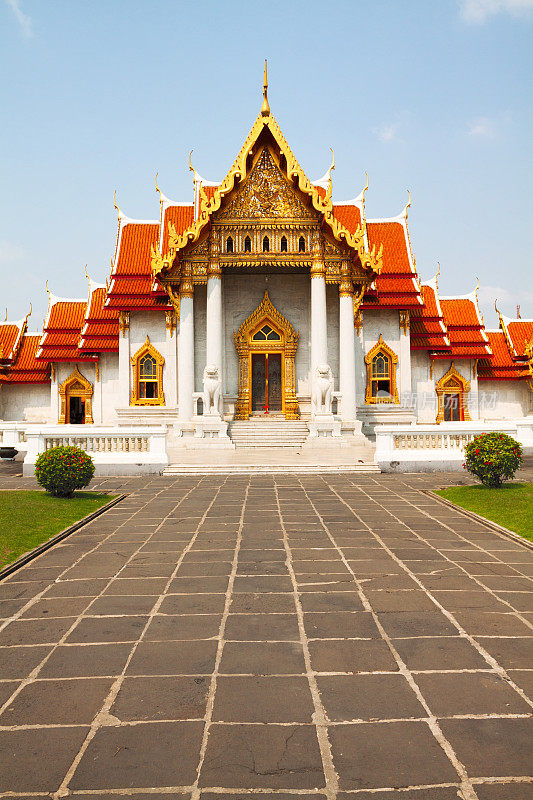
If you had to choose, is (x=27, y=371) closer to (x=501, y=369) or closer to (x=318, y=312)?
(x=318, y=312)

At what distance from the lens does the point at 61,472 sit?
32.2 feet

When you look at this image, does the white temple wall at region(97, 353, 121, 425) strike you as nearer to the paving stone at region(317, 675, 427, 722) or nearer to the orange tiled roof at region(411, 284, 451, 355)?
the orange tiled roof at region(411, 284, 451, 355)

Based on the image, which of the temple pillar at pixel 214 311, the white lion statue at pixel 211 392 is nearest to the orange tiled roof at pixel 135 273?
the temple pillar at pixel 214 311

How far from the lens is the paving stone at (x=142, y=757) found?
2.50 metres

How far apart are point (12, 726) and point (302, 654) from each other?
5.67ft

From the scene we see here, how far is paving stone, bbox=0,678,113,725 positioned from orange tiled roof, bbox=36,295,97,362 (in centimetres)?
2255

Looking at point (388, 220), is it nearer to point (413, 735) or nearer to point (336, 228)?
point (336, 228)

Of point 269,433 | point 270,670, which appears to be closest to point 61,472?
point 270,670

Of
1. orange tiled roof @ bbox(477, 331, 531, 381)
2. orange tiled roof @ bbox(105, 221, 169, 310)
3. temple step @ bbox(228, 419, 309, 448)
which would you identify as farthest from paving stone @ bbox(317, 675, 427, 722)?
orange tiled roof @ bbox(477, 331, 531, 381)

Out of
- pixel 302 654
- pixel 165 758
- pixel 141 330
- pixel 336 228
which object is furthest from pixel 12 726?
pixel 141 330

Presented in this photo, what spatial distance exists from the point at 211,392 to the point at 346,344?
5202mm

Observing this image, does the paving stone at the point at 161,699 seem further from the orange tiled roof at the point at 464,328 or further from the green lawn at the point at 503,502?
the orange tiled roof at the point at 464,328

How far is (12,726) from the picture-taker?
9.62ft

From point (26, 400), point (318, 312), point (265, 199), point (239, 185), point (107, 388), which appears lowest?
point (26, 400)
